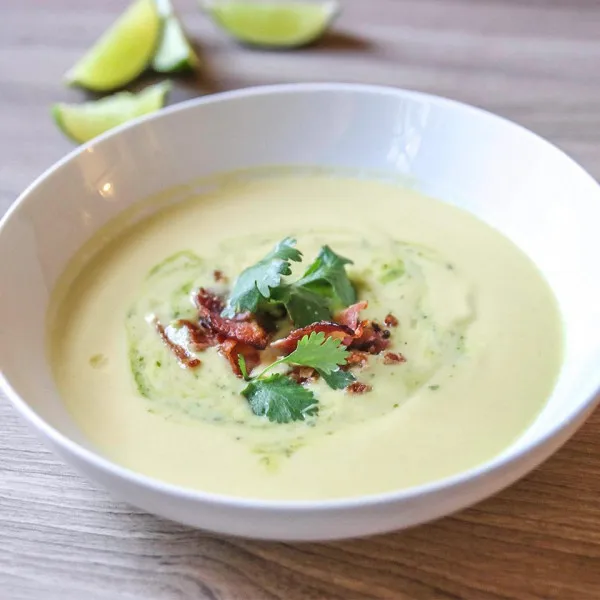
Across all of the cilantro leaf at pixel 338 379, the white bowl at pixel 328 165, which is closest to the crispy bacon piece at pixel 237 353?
the cilantro leaf at pixel 338 379

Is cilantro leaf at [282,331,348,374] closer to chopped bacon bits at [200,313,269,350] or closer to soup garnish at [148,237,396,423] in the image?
soup garnish at [148,237,396,423]

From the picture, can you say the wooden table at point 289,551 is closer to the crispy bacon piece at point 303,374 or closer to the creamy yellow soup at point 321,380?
the creamy yellow soup at point 321,380

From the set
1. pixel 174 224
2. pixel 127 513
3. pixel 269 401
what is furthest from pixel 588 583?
pixel 174 224

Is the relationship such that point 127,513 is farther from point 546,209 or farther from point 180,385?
point 546,209

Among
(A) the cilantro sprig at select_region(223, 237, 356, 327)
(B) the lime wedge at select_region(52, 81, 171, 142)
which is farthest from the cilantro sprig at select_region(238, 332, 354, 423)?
(B) the lime wedge at select_region(52, 81, 171, 142)

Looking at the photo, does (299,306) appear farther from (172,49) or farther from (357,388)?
(172,49)

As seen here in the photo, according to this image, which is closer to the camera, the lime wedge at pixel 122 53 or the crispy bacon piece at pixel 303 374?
the crispy bacon piece at pixel 303 374

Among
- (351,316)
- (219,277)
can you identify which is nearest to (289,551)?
(351,316)
